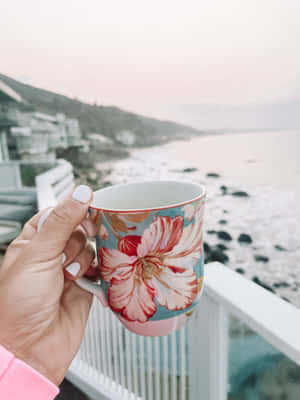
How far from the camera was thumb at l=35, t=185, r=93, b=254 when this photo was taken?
29 centimetres

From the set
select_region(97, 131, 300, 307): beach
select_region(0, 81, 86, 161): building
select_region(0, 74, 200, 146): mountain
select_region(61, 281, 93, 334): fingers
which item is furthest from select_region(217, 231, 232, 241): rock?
select_region(61, 281, 93, 334): fingers

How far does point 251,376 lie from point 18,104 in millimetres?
3584

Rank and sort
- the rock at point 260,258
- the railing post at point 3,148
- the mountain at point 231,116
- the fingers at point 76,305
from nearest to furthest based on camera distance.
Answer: the fingers at point 76,305 < the rock at point 260,258 < the mountain at point 231,116 < the railing post at point 3,148

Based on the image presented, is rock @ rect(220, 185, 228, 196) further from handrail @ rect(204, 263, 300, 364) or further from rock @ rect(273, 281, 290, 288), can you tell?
handrail @ rect(204, 263, 300, 364)

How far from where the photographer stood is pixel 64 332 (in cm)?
38

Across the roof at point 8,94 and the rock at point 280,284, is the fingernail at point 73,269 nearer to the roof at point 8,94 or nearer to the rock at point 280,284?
the rock at point 280,284

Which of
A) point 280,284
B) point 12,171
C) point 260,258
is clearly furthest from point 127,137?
point 280,284

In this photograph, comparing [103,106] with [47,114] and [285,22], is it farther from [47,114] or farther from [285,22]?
[285,22]

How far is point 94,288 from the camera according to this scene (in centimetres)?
33

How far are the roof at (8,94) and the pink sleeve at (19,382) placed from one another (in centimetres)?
327

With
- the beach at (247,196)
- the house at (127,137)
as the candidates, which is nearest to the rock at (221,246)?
the beach at (247,196)

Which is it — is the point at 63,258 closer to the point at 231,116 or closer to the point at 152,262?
the point at 152,262

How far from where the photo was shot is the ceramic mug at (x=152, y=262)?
0.26 m

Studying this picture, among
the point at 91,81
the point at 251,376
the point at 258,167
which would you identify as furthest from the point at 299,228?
the point at 91,81
